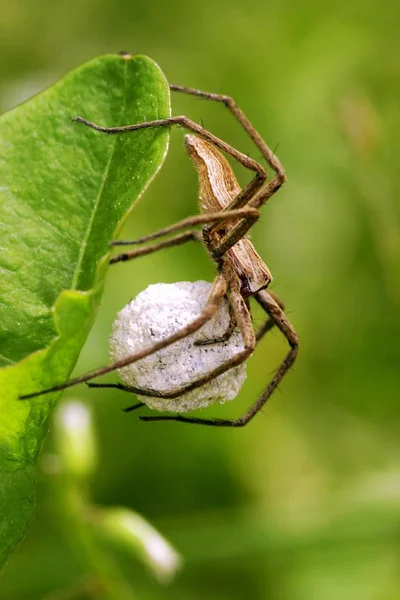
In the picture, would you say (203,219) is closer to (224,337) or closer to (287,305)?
(224,337)

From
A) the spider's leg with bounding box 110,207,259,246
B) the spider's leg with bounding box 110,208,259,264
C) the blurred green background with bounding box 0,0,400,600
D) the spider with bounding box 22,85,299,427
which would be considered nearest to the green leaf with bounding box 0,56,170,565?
the spider's leg with bounding box 110,208,259,264

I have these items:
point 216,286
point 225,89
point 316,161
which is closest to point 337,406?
point 316,161

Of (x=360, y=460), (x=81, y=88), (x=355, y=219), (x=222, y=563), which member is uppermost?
(x=81, y=88)

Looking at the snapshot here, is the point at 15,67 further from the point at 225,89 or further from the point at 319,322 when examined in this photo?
the point at 319,322

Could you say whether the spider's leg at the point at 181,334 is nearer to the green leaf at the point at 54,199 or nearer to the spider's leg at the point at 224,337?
the spider's leg at the point at 224,337

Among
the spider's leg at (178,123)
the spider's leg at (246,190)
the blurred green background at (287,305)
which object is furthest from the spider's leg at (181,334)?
the blurred green background at (287,305)

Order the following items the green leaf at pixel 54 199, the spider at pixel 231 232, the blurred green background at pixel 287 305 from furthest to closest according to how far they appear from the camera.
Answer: the blurred green background at pixel 287 305, the spider at pixel 231 232, the green leaf at pixel 54 199
